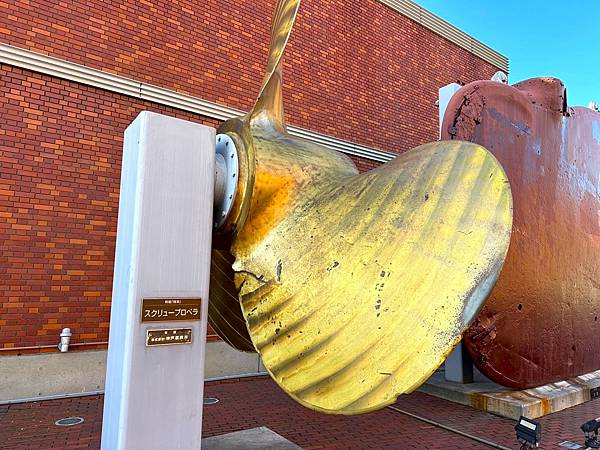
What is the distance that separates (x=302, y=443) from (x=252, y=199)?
3.04 m

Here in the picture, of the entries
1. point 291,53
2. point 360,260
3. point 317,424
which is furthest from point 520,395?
point 291,53

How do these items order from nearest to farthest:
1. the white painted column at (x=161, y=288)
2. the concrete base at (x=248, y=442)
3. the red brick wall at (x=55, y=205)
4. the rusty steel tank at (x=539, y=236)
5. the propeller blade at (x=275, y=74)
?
1. the white painted column at (x=161, y=288)
2. the propeller blade at (x=275, y=74)
3. the concrete base at (x=248, y=442)
4. the rusty steel tank at (x=539, y=236)
5. the red brick wall at (x=55, y=205)

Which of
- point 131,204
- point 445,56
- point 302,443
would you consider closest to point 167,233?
point 131,204

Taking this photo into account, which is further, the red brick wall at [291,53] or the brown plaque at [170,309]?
the red brick wall at [291,53]

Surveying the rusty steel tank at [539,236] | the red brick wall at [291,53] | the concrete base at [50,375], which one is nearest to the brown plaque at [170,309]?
the rusty steel tank at [539,236]

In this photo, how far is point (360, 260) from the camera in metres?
1.91

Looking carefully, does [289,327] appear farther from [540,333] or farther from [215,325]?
[540,333]

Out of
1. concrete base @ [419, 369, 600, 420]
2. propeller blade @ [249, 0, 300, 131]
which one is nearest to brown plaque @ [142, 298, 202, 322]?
propeller blade @ [249, 0, 300, 131]

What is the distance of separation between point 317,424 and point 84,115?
189 inches

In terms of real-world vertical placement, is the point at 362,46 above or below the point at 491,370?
above

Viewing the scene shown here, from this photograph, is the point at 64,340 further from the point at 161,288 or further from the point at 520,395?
the point at 520,395

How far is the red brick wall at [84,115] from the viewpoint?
5.73 metres

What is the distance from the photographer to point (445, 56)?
11133 millimetres

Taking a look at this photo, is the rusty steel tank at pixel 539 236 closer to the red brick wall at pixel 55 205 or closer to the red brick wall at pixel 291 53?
the red brick wall at pixel 291 53
